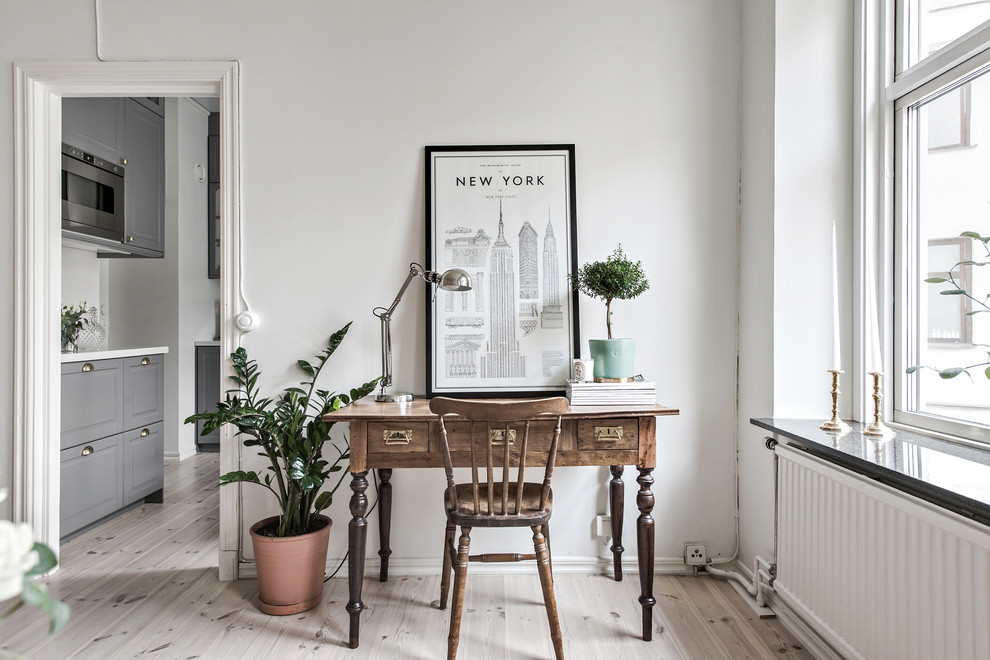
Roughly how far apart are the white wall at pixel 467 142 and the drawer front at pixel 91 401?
1.01 metres

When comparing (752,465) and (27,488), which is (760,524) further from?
(27,488)

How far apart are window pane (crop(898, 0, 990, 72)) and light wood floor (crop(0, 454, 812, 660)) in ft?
6.69

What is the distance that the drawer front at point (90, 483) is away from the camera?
2.79 meters

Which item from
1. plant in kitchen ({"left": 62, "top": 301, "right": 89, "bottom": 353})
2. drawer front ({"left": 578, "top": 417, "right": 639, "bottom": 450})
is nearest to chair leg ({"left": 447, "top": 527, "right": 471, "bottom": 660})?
drawer front ({"left": 578, "top": 417, "right": 639, "bottom": 450})

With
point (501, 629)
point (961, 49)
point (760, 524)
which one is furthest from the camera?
point (760, 524)

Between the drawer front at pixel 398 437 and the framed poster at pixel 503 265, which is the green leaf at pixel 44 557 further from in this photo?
the framed poster at pixel 503 265

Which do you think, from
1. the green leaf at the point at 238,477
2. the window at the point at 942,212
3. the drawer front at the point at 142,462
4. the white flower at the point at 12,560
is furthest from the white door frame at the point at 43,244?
the window at the point at 942,212

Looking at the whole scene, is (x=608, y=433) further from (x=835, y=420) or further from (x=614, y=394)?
(x=835, y=420)

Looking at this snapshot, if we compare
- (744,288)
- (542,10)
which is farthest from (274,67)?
(744,288)

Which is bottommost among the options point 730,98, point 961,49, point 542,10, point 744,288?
point 744,288

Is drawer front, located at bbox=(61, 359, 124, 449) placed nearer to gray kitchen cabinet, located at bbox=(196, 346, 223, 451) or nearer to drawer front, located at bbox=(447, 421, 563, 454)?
gray kitchen cabinet, located at bbox=(196, 346, 223, 451)

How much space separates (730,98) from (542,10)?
90 cm

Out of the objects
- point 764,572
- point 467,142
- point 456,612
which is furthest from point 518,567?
point 467,142

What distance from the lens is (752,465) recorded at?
2324 mm
